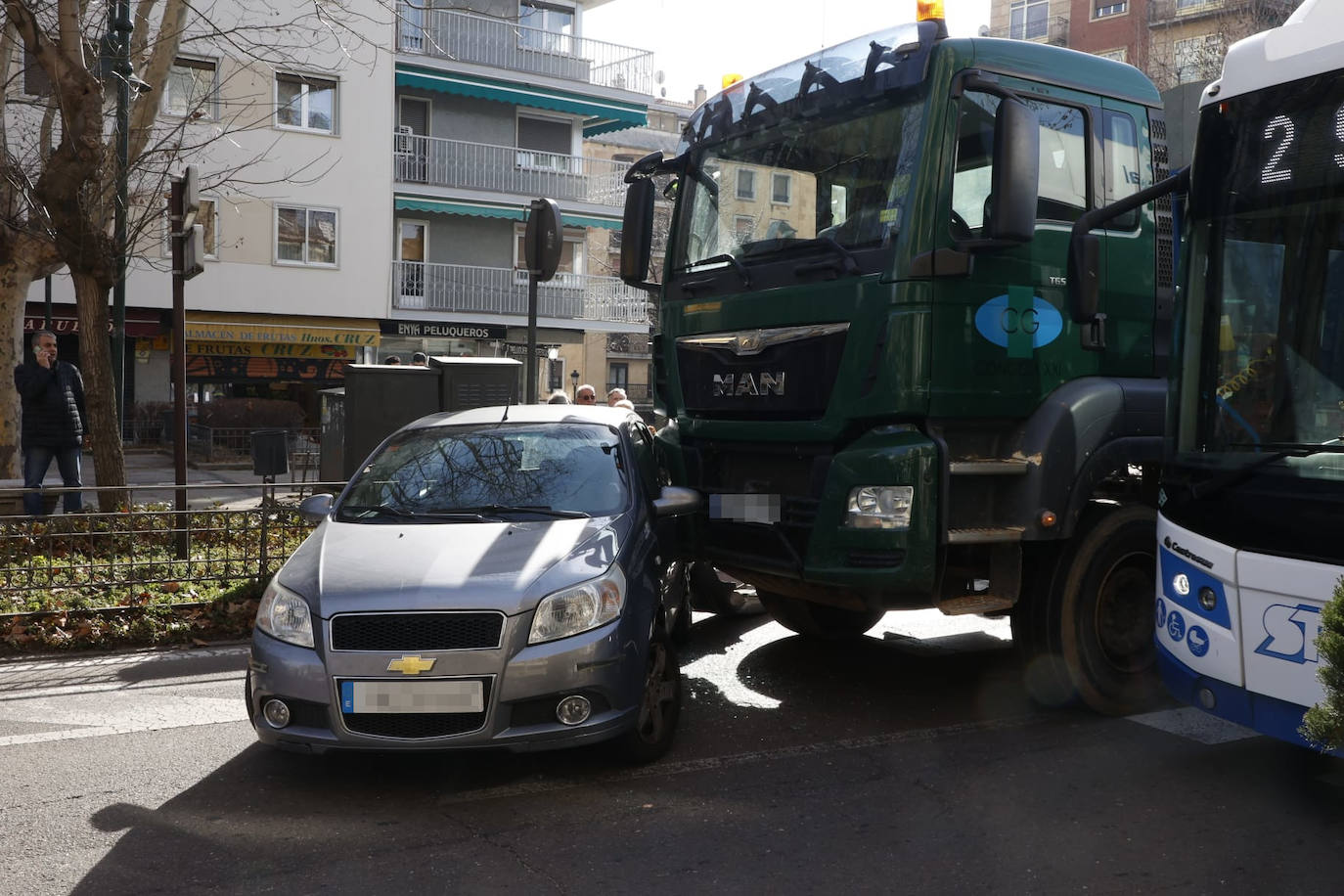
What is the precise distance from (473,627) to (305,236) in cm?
2585

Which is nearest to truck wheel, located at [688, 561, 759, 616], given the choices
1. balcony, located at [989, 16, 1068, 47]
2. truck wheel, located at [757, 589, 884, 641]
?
truck wheel, located at [757, 589, 884, 641]

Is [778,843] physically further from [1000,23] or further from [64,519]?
[1000,23]

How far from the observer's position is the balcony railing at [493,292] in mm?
31203

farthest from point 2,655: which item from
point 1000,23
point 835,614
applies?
point 1000,23

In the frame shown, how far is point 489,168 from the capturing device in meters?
32.1

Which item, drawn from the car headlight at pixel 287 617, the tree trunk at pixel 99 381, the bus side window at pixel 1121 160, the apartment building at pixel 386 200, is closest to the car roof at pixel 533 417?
the car headlight at pixel 287 617

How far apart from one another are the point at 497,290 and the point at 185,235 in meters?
23.2

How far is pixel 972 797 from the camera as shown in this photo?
16.4 feet

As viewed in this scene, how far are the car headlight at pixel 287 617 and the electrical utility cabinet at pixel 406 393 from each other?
6457mm

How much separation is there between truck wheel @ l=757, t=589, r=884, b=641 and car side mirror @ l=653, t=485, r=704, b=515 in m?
1.65

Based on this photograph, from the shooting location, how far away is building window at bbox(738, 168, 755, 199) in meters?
7.02

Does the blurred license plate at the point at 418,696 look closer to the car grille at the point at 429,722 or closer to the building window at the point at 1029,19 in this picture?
the car grille at the point at 429,722

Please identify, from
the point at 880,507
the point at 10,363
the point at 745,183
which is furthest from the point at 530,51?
the point at 880,507

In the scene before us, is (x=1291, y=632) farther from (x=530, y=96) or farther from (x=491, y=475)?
(x=530, y=96)
